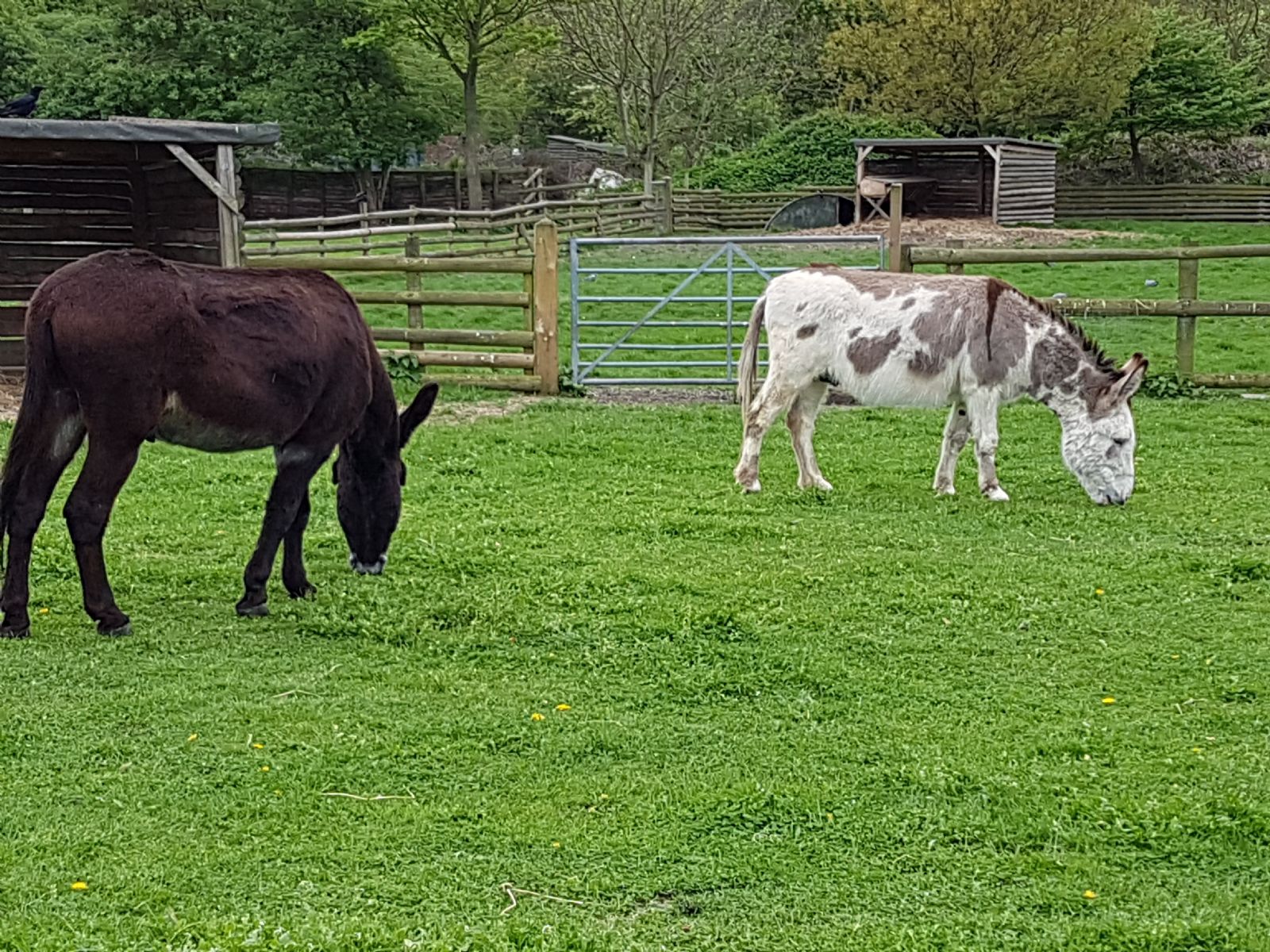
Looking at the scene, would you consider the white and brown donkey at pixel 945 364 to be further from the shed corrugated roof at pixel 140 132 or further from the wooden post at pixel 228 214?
the wooden post at pixel 228 214

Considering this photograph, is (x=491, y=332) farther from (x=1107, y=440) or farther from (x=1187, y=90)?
(x=1187, y=90)

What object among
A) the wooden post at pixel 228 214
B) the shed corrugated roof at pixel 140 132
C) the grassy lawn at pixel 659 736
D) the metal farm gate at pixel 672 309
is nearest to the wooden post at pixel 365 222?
the metal farm gate at pixel 672 309

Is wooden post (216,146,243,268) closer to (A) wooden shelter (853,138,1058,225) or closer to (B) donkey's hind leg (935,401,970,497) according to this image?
(B) donkey's hind leg (935,401,970,497)

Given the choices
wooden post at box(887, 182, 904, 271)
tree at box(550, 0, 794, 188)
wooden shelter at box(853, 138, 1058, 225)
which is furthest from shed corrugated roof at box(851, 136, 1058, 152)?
tree at box(550, 0, 794, 188)

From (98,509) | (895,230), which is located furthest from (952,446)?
(895,230)

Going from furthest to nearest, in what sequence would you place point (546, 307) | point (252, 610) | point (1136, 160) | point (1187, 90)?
→ point (1136, 160)
point (1187, 90)
point (546, 307)
point (252, 610)

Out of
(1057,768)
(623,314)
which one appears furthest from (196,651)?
(623,314)

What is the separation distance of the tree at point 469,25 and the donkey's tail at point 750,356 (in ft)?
94.1

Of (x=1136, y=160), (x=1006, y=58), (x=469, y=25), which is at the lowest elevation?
(x=1136, y=160)

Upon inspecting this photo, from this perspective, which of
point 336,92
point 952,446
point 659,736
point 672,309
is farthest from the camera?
point 336,92

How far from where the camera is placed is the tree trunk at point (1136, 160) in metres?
41.1

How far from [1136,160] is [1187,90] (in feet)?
7.80

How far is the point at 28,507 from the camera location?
232 inches

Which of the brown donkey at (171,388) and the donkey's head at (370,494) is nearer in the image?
the brown donkey at (171,388)
